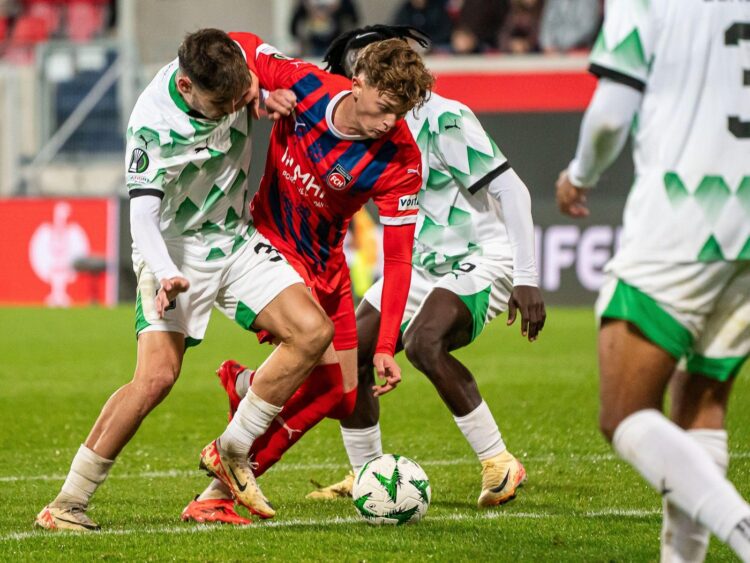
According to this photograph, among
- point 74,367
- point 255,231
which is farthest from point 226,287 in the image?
point 74,367

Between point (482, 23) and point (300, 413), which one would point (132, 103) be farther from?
point (300, 413)

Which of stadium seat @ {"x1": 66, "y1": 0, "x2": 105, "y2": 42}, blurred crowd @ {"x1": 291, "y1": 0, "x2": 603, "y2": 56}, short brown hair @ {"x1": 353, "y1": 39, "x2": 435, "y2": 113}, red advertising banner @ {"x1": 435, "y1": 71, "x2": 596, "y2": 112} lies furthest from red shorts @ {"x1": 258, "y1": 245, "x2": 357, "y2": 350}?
stadium seat @ {"x1": 66, "y1": 0, "x2": 105, "y2": 42}

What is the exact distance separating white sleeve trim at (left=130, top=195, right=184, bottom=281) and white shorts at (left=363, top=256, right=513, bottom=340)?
1412 millimetres

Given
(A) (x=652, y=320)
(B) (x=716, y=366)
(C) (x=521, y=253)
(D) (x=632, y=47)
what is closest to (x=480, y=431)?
(C) (x=521, y=253)

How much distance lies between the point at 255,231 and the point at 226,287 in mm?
298

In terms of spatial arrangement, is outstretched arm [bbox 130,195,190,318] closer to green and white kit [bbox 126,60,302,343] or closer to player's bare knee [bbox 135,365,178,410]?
green and white kit [bbox 126,60,302,343]

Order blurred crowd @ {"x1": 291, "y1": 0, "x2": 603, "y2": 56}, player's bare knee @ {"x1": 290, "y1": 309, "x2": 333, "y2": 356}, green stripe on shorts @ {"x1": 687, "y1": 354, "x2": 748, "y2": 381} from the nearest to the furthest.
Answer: green stripe on shorts @ {"x1": 687, "y1": 354, "x2": 748, "y2": 381} → player's bare knee @ {"x1": 290, "y1": 309, "x2": 333, "y2": 356} → blurred crowd @ {"x1": 291, "y1": 0, "x2": 603, "y2": 56}

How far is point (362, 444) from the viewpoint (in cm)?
579

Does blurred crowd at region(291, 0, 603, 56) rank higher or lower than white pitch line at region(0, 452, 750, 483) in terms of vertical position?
lower

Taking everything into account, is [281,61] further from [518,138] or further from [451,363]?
[518,138]

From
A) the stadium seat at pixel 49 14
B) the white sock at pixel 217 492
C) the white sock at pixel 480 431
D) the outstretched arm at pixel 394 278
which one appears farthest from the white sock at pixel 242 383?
the stadium seat at pixel 49 14

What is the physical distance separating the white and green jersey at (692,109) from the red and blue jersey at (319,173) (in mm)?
1699

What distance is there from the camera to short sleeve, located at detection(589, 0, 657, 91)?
3359 millimetres

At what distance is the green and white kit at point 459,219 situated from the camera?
579cm
